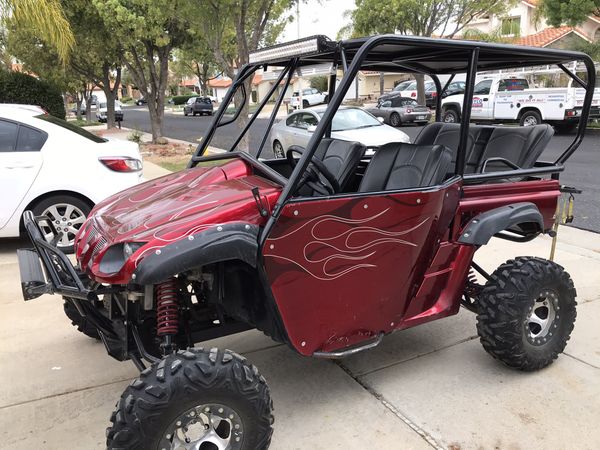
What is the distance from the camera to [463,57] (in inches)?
143

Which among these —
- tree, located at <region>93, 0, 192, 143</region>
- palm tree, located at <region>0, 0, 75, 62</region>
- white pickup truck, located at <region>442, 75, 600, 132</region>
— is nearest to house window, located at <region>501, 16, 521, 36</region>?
white pickup truck, located at <region>442, 75, 600, 132</region>

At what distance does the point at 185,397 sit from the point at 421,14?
67.8ft

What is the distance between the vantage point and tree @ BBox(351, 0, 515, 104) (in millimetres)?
19859

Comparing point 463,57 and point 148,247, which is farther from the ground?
point 463,57

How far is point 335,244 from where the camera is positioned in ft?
8.64

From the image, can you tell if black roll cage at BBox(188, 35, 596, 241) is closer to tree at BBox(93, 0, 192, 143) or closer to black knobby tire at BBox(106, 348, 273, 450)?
black knobby tire at BBox(106, 348, 273, 450)

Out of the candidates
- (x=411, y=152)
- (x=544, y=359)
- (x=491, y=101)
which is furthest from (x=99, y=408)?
(x=491, y=101)

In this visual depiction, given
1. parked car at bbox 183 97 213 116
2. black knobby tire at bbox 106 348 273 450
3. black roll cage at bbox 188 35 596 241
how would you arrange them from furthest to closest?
parked car at bbox 183 97 213 116 → black roll cage at bbox 188 35 596 241 → black knobby tire at bbox 106 348 273 450

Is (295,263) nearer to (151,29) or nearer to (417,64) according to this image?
(417,64)

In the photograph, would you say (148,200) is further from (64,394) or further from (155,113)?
(155,113)

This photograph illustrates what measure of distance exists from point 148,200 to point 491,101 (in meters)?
17.0

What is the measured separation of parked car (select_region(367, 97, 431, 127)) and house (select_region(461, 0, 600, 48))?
16.4ft

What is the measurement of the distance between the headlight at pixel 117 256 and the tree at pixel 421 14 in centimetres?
1836

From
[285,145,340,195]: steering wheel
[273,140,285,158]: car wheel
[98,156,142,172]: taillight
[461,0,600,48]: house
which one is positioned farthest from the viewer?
[461,0,600,48]: house
